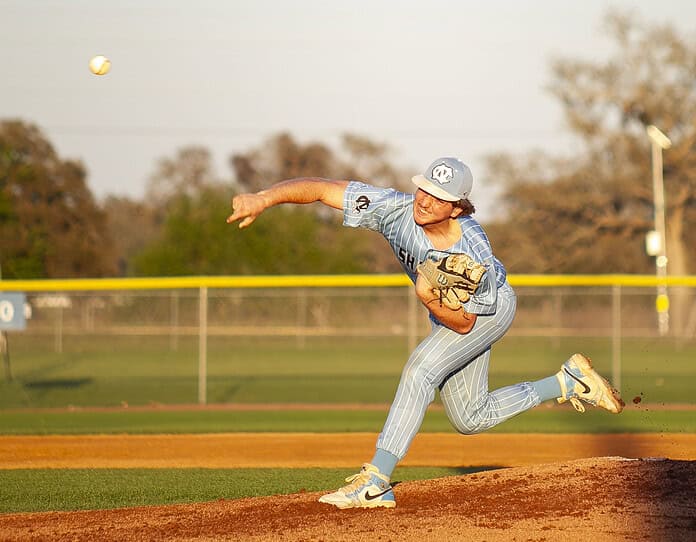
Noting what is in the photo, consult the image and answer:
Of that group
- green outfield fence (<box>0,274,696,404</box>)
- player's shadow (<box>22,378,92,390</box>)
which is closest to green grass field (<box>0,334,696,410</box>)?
player's shadow (<box>22,378,92,390</box>)

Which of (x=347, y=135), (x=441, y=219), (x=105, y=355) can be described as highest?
(x=347, y=135)

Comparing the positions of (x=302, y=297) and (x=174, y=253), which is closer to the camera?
(x=302, y=297)

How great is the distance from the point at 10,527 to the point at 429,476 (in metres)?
3.78

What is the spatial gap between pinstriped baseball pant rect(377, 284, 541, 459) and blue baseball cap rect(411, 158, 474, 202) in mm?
626

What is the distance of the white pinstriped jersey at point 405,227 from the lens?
5121 millimetres

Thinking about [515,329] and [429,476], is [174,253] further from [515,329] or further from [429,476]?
[429,476]

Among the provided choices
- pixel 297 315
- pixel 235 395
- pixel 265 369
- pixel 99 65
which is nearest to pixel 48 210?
pixel 297 315

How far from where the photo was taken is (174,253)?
116ft

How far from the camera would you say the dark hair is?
5.11 metres

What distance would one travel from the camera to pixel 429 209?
505 centimetres

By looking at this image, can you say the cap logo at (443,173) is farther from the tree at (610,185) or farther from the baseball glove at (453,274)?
the tree at (610,185)

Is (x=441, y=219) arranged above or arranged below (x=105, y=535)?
above

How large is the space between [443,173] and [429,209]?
18 centimetres

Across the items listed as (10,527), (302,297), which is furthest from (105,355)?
(10,527)
